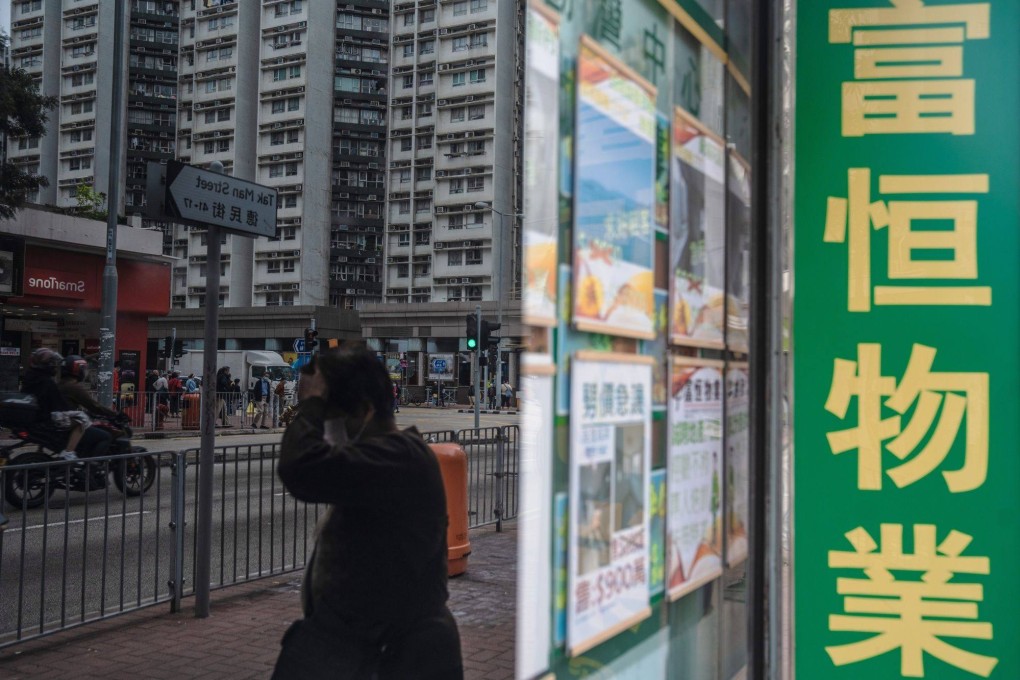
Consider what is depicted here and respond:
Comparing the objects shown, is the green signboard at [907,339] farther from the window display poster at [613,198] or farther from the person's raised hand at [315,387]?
the person's raised hand at [315,387]

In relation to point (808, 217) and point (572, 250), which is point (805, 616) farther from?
point (572, 250)

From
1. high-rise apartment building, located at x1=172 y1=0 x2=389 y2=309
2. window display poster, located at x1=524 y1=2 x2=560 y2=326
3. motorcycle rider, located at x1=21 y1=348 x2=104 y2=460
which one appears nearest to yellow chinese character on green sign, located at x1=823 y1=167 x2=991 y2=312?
window display poster, located at x1=524 y1=2 x2=560 y2=326

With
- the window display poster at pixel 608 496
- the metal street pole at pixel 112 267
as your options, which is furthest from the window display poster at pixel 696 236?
the metal street pole at pixel 112 267

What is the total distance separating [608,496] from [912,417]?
0.89 m

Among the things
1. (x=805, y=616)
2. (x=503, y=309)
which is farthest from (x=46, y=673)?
(x=503, y=309)

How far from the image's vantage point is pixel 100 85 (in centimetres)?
7562

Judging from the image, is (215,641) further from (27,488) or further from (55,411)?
(55,411)

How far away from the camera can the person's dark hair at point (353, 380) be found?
2.62 meters

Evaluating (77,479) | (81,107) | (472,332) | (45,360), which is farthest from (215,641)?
(81,107)

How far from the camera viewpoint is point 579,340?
180 cm

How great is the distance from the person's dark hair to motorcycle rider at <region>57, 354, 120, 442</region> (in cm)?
958

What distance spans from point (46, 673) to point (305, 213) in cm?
6745

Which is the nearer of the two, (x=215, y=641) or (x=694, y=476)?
(x=694, y=476)

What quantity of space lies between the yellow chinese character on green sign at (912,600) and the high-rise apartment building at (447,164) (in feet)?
197
